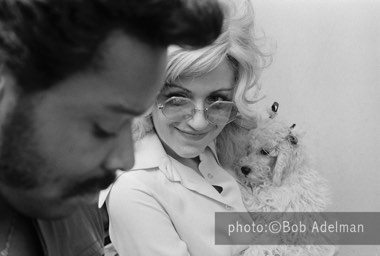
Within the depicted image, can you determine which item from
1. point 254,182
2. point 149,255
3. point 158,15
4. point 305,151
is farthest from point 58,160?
point 305,151

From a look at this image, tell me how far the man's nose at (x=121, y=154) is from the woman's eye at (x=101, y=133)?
0.06ft

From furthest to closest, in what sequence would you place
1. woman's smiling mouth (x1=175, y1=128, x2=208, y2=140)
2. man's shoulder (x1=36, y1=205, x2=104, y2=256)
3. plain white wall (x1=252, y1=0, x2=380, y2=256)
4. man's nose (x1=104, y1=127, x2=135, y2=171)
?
plain white wall (x1=252, y1=0, x2=380, y2=256), woman's smiling mouth (x1=175, y1=128, x2=208, y2=140), man's shoulder (x1=36, y1=205, x2=104, y2=256), man's nose (x1=104, y1=127, x2=135, y2=171)

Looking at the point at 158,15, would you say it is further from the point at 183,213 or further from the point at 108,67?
the point at 183,213

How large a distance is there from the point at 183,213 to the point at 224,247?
175mm

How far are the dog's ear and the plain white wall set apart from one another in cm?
63

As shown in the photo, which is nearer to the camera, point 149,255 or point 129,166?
point 129,166

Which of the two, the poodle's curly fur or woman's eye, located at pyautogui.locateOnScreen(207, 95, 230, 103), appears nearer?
woman's eye, located at pyautogui.locateOnScreen(207, 95, 230, 103)

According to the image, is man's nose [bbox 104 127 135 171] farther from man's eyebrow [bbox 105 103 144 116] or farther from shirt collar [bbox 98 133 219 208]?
shirt collar [bbox 98 133 219 208]

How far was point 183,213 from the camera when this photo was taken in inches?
64.7

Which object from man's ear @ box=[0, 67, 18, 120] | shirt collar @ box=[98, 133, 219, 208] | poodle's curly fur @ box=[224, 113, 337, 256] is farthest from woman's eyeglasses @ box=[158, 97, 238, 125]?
man's ear @ box=[0, 67, 18, 120]

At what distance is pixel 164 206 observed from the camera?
1.62m

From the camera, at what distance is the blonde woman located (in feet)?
5.08

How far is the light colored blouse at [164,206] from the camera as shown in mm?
1552

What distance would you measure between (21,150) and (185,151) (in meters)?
1.05
